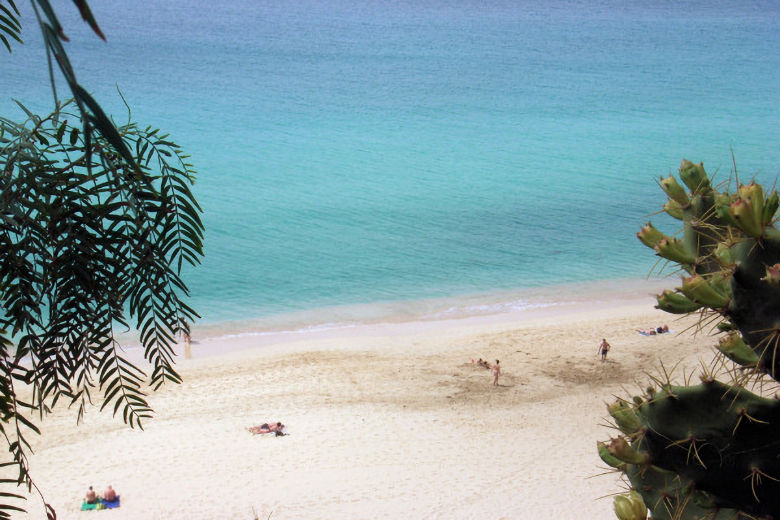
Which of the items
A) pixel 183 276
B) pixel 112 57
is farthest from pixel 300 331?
pixel 112 57

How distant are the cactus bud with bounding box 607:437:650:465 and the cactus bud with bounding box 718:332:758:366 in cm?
56

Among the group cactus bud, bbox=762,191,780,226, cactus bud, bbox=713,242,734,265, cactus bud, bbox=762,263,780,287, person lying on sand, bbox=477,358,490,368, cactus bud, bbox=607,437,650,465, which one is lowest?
cactus bud, bbox=607,437,650,465

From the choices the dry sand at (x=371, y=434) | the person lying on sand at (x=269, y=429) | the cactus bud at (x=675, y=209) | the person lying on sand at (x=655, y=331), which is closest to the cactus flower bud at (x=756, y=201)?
the cactus bud at (x=675, y=209)

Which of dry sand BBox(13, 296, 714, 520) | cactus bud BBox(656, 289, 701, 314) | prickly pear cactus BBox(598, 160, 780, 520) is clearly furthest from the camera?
dry sand BBox(13, 296, 714, 520)

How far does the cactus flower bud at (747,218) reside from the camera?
321 cm

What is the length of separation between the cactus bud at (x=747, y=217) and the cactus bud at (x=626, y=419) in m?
0.99

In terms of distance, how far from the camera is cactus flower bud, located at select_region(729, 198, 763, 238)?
3.21 m

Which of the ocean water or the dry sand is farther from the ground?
the ocean water

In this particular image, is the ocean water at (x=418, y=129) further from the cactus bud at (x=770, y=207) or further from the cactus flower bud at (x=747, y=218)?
the cactus flower bud at (x=747, y=218)

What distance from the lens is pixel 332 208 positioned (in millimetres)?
32875

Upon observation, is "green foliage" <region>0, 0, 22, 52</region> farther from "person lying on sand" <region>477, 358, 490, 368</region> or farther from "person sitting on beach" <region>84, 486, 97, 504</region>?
"person lying on sand" <region>477, 358, 490, 368</region>

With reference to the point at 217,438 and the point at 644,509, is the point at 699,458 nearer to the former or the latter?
the point at 644,509

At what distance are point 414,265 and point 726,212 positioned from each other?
23.3 meters

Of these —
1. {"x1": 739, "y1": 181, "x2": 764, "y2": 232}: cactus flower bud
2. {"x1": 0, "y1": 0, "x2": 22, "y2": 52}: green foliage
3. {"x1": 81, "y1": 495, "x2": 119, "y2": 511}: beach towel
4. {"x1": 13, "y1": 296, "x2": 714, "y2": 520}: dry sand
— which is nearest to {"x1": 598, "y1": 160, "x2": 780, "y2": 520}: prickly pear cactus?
{"x1": 739, "y1": 181, "x2": 764, "y2": 232}: cactus flower bud
